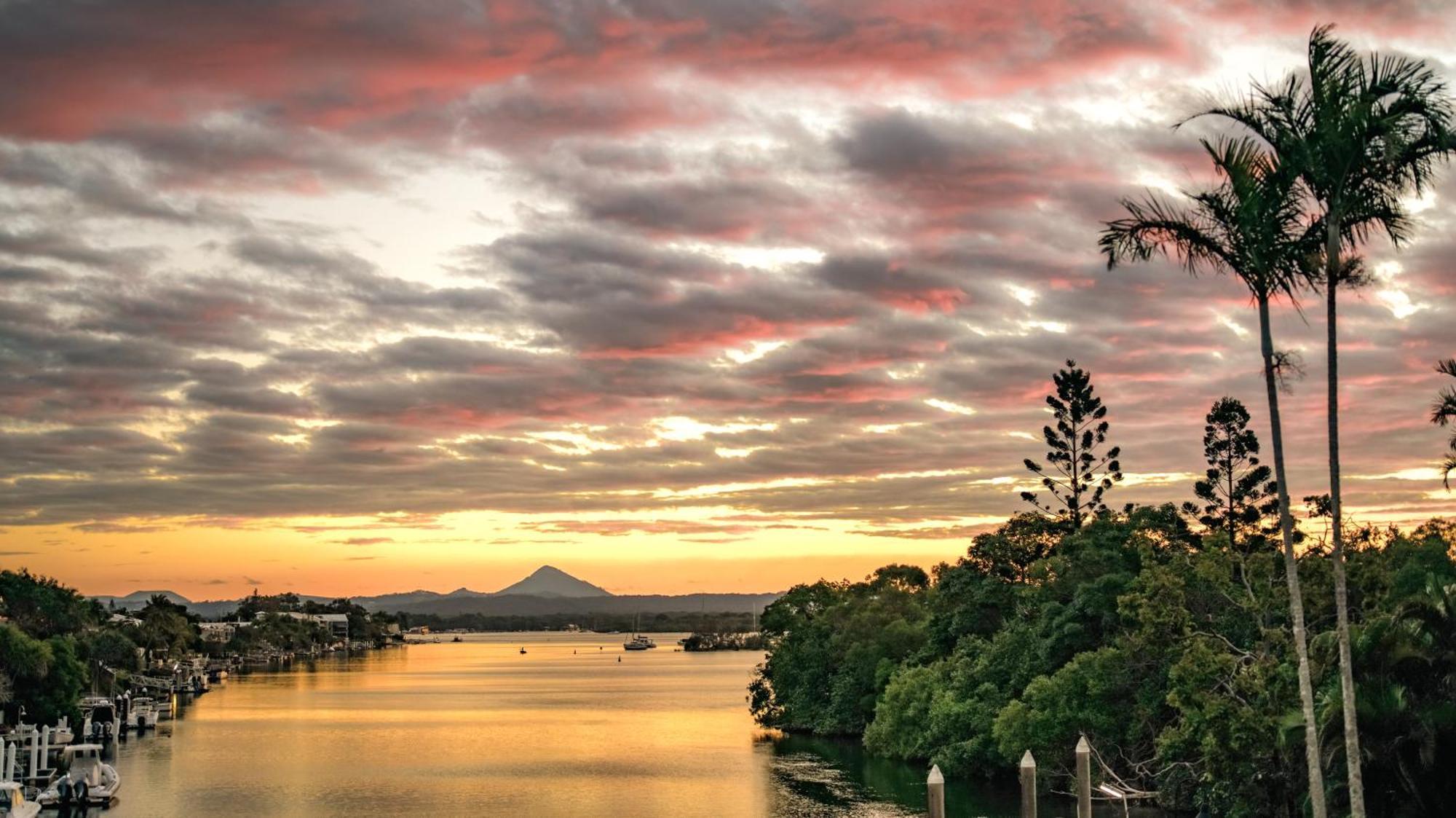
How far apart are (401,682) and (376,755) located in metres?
105

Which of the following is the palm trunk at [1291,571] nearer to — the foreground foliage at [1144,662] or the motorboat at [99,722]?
the foreground foliage at [1144,662]

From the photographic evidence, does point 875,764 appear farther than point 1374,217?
Yes

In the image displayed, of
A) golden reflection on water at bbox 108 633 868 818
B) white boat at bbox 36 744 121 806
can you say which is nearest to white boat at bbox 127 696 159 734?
golden reflection on water at bbox 108 633 868 818

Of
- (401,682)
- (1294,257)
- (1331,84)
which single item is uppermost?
(1331,84)

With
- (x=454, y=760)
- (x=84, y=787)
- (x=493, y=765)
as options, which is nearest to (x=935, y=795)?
(x=84, y=787)

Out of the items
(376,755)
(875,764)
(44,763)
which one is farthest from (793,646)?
(44,763)

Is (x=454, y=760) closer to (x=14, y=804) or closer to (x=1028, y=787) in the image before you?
(x=14, y=804)

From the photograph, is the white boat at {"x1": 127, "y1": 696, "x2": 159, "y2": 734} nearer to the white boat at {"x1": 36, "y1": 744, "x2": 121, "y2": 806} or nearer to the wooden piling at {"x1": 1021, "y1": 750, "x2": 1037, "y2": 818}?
the white boat at {"x1": 36, "y1": 744, "x2": 121, "y2": 806}

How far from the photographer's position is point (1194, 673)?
44531 mm

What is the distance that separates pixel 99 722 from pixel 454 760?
105 feet

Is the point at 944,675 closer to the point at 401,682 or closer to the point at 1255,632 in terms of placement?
the point at 1255,632

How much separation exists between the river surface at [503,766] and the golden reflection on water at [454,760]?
0.67ft

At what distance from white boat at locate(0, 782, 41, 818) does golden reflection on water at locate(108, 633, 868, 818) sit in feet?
14.8

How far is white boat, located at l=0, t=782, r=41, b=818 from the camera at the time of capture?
55875mm
